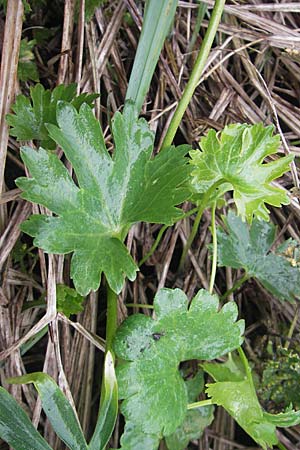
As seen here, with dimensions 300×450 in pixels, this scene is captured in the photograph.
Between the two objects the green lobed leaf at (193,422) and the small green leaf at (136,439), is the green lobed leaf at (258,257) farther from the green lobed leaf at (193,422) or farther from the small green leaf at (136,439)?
the small green leaf at (136,439)

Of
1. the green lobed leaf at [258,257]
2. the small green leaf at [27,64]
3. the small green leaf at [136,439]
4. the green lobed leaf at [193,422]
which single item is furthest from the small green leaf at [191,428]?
the small green leaf at [27,64]

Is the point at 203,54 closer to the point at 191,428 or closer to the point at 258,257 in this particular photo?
the point at 258,257

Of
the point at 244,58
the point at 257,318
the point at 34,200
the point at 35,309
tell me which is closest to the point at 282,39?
the point at 244,58

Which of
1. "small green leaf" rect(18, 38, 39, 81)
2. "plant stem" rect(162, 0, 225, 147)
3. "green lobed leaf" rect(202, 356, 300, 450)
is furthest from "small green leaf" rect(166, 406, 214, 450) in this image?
"small green leaf" rect(18, 38, 39, 81)

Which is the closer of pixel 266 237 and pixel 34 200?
pixel 34 200

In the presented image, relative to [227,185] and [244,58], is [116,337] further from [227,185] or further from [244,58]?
[244,58]

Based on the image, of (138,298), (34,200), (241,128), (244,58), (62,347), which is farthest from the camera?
(244,58)

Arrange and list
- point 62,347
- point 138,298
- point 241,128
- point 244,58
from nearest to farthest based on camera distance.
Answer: point 241,128
point 62,347
point 138,298
point 244,58

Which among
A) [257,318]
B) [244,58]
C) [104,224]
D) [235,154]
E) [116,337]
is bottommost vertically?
[257,318]
